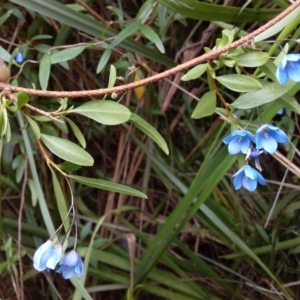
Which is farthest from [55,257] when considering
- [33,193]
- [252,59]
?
[33,193]

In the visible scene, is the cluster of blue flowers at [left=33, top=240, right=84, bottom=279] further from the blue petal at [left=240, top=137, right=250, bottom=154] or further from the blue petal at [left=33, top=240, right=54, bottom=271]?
the blue petal at [left=240, top=137, right=250, bottom=154]

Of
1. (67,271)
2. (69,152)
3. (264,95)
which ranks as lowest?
(67,271)

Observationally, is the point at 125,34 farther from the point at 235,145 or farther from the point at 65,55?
the point at 235,145

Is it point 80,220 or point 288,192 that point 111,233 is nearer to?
point 80,220

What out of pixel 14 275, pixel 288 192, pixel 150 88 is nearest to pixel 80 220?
pixel 14 275

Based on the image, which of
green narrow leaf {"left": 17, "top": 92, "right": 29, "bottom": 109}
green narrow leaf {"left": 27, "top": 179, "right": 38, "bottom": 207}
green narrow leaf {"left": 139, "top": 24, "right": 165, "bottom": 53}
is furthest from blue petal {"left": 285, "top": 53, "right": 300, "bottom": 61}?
green narrow leaf {"left": 27, "top": 179, "right": 38, "bottom": 207}

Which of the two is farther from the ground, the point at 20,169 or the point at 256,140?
the point at 256,140

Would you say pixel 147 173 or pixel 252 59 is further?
pixel 147 173
